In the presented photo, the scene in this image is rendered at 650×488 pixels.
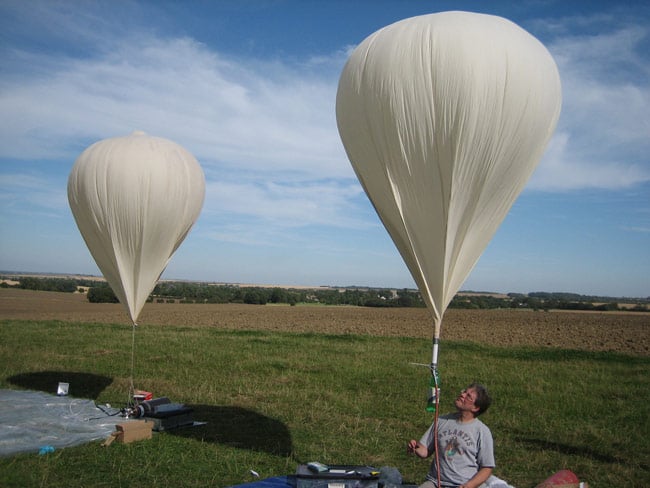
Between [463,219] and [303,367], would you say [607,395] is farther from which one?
[463,219]

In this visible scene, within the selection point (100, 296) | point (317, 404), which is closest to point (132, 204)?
point (317, 404)

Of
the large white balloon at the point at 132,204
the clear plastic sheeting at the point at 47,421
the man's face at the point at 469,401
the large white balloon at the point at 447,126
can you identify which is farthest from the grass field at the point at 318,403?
the large white balloon at the point at 447,126

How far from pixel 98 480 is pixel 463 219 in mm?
4846

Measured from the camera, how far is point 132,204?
8922 millimetres

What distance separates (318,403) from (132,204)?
4.78m

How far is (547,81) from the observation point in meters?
5.57

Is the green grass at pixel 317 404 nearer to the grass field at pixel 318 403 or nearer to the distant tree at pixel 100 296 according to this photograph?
the grass field at pixel 318 403

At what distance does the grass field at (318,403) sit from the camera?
6906 millimetres

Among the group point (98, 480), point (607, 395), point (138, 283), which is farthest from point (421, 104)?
point (607, 395)

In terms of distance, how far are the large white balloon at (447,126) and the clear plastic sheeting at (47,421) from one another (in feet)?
17.4

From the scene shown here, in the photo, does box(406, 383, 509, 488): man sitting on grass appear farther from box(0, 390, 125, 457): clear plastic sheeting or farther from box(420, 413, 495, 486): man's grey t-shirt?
box(0, 390, 125, 457): clear plastic sheeting

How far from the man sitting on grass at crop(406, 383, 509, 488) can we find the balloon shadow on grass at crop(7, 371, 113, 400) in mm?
7681

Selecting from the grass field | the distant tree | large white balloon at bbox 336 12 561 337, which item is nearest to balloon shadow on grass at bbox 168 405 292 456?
the grass field

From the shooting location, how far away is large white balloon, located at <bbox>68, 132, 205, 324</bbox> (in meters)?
8.93
